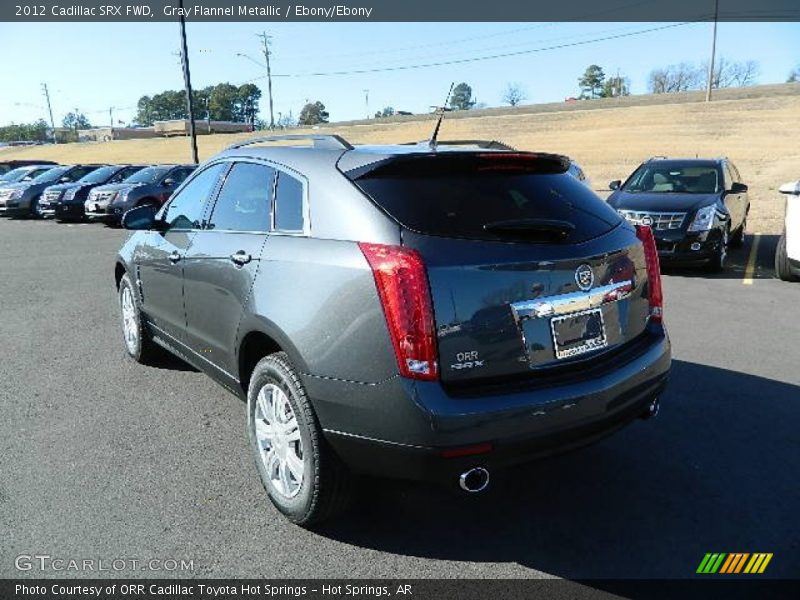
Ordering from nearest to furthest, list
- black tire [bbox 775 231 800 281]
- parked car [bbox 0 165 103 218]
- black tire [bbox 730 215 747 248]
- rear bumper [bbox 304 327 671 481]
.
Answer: rear bumper [bbox 304 327 671 481]
black tire [bbox 775 231 800 281]
black tire [bbox 730 215 747 248]
parked car [bbox 0 165 103 218]

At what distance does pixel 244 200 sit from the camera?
3.51 metres

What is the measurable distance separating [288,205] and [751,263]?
345 inches

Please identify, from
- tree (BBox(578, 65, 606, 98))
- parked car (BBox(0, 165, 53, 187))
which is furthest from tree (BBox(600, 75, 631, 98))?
parked car (BBox(0, 165, 53, 187))

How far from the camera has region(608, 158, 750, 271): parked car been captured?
8.47 m

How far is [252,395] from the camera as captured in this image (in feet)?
10.3

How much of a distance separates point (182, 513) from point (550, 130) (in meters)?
50.6

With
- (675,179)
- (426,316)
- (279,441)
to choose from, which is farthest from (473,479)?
(675,179)

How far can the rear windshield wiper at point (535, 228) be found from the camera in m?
2.59

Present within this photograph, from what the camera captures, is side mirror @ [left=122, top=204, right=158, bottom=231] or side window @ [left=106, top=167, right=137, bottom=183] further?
side window @ [left=106, top=167, right=137, bottom=183]

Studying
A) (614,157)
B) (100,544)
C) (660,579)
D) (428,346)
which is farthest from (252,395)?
(614,157)

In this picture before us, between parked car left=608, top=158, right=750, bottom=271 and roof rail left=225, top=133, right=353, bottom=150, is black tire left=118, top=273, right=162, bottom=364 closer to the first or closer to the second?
roof rail left=225, top=133, right=353, bottom=150

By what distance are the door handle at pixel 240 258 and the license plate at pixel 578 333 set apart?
61.5 inches

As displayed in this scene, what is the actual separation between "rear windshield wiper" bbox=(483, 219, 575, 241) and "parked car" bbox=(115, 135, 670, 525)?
1cm

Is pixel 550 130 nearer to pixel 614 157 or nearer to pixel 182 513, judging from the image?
pixel 614 157
